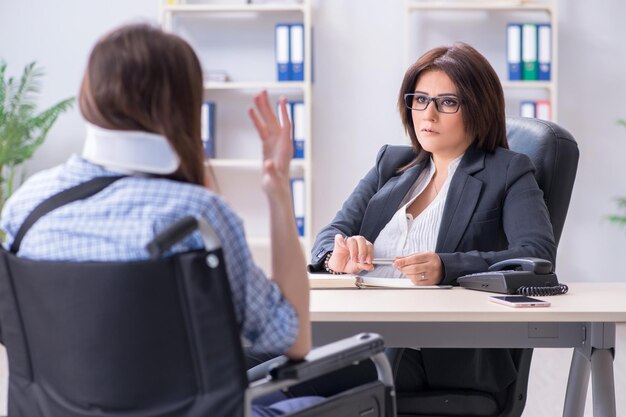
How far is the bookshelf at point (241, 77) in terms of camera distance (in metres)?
5.17

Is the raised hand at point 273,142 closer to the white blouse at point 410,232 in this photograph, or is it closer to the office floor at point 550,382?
the white blouse at point 410,232

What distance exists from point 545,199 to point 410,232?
35cm

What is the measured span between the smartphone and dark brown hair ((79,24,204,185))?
765 millimetres

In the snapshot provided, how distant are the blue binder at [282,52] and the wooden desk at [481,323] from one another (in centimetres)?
321

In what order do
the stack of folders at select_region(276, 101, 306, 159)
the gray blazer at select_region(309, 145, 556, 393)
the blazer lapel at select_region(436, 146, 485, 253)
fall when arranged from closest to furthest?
the gray blazer at select_region(309, 145, 556, 393), the blazer lapel at select_region(436, 146, 485, 253), the stack of folders at select_region(276, 101, 306, 159)

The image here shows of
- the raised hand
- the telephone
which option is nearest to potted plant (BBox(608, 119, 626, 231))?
the telephone

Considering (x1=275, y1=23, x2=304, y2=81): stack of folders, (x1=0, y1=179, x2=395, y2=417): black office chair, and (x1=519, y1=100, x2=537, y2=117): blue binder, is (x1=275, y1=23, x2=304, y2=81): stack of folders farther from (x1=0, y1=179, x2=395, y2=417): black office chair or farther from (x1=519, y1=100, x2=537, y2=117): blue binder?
(x1=0, y1=179, x2=395, y2=417): black office chair

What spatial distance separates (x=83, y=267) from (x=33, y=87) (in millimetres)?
4272

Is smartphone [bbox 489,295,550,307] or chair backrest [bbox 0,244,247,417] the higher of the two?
chair backrest [bbox 0,244,247,417]

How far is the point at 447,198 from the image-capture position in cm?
230

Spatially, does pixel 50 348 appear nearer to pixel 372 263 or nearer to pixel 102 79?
pixel 102 79

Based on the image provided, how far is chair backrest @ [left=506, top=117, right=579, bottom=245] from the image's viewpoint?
2.29 m

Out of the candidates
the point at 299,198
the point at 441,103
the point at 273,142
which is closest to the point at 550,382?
the point at 299,198

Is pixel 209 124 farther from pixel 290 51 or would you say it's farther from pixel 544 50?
pixel 544 50
